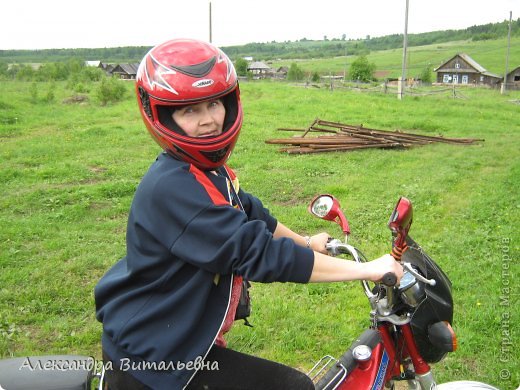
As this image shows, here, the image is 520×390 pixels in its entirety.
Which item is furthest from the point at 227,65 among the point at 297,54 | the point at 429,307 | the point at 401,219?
the point at 297,54

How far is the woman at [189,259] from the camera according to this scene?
1.89 m

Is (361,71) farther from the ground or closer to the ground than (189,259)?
farther from the ground

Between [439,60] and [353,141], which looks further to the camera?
[439,60]

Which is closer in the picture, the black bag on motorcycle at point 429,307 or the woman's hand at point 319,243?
the black bag on motorcycle at point 429,307

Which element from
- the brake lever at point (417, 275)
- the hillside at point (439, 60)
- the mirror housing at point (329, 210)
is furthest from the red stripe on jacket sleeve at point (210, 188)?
the hillside at point (439, 60)

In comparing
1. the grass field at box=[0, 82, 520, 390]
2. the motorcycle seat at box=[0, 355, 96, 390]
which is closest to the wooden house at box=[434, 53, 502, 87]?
the grass field at box=[0, 82, 520, 390]

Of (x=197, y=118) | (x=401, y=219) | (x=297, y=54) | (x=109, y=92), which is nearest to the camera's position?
(x=401, y=219)

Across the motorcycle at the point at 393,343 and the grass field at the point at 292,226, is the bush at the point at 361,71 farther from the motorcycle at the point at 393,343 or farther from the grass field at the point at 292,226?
the motorcycle at the point at 393,343

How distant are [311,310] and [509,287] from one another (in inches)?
80.9

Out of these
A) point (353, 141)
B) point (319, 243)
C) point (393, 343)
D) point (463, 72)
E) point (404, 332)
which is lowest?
point (353, 141)

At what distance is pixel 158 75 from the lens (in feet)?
6.65

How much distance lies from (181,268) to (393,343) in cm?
108

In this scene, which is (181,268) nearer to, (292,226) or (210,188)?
(210,188)

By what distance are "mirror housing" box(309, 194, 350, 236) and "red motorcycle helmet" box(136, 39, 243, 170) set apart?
590 mm
